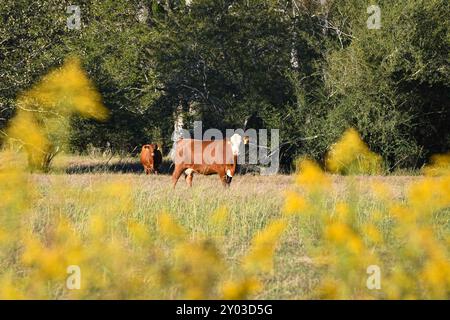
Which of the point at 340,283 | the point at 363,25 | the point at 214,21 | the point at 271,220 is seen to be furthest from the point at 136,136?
the point at 340,283

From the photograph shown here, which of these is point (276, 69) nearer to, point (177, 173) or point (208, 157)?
point (208, 157)

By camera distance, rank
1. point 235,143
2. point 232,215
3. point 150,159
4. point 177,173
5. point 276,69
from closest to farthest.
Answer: point 232,215, point 235,143, point 177,173, point 150,159, point 276,69

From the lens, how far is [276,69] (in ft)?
83.8

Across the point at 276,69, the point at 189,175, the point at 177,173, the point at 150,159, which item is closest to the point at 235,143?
the point at 189,175

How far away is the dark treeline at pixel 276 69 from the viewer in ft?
77.0

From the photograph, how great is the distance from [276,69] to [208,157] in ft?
26.2

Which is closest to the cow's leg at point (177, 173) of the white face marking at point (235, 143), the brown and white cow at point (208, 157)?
the brown and white cow at point (208, 157)

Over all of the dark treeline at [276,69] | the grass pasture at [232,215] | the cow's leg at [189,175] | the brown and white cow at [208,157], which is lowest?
the grass pasture at [232,215]

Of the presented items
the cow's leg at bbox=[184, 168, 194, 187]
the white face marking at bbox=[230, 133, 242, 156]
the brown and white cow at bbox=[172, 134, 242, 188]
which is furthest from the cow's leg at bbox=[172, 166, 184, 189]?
the white face marking at bbox=[230, 133, 242, 156]

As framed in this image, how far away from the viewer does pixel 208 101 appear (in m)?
25.4

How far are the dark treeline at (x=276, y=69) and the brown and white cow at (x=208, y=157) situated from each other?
5473 millimetres

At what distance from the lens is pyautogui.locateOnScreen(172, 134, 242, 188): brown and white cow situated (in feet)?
59.6

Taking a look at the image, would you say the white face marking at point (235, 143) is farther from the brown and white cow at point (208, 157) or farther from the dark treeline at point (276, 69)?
the dark treeline at point (276, 69)

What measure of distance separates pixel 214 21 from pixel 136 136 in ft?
15.6
